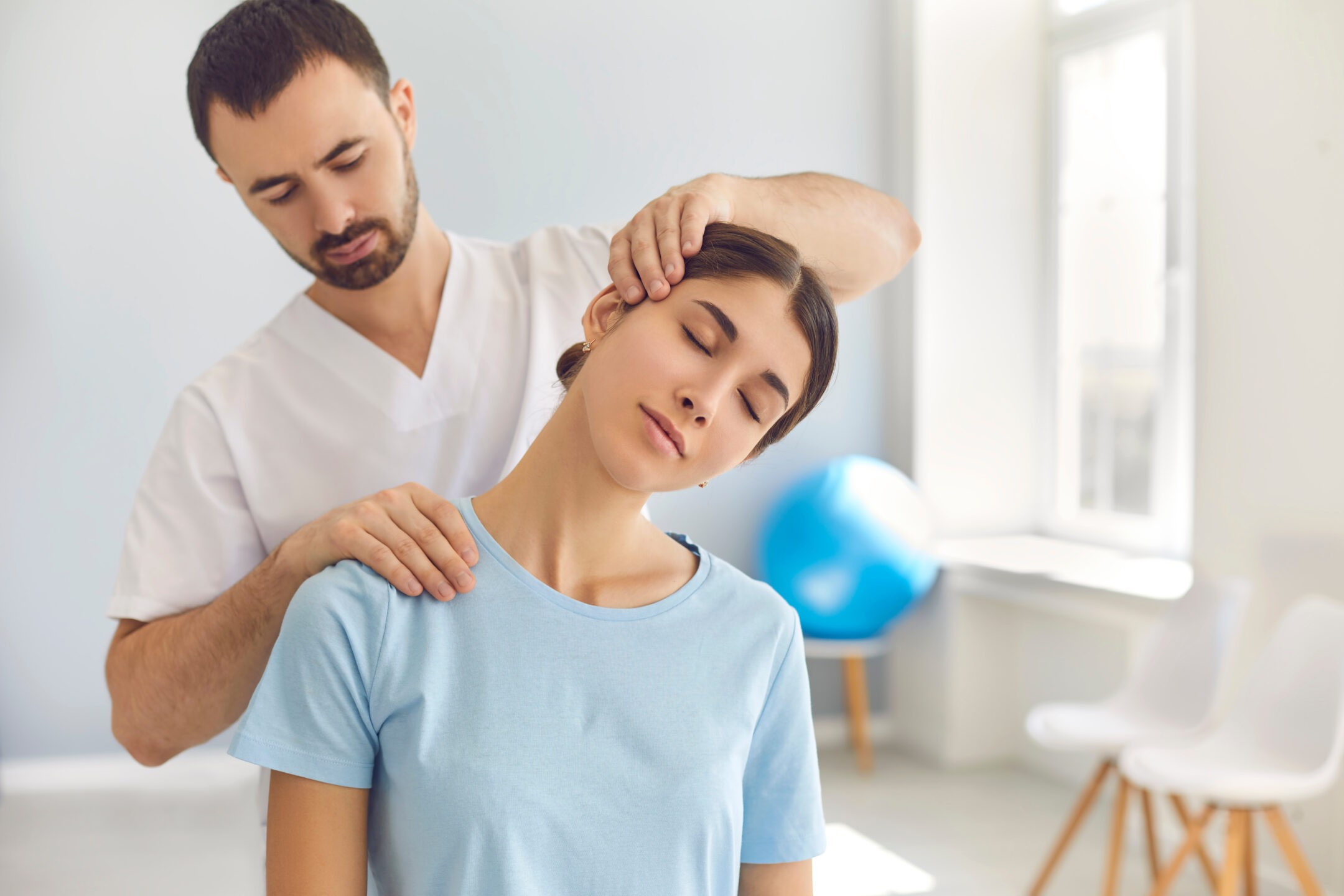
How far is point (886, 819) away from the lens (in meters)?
3.45

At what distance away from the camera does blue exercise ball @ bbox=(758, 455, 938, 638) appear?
141 inches

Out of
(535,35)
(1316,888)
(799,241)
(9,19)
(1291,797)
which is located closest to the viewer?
(799,241)

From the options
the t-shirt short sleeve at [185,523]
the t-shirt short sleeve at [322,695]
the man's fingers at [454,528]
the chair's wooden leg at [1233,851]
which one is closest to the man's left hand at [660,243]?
the man's fingers at [454,528]

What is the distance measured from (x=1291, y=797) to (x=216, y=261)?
3227 mm

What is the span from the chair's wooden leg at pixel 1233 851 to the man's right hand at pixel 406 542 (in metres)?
2.04

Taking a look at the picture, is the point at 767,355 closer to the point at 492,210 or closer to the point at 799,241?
the point at 799,241

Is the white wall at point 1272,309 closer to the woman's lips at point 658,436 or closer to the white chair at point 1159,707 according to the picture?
the white chair at point 1159,707

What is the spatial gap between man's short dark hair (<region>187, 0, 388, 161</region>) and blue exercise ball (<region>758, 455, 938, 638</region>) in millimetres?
2632

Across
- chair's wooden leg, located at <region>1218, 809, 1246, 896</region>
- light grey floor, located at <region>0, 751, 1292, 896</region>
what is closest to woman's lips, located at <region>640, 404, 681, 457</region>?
chair's wooden leg, located at <region>1218, 809, 1246, 896</region>

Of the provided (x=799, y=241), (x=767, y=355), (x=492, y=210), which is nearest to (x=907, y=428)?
(x=492, y=210)

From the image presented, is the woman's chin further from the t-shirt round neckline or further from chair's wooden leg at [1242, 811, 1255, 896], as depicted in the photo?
chair's wooden leg at [1242, 811, 1255, 896]

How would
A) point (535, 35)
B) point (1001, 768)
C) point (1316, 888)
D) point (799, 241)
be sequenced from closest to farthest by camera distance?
point (799, 241), point (1316, 888), point (535, 35), point (1001, 768)

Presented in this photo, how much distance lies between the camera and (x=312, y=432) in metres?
1.29

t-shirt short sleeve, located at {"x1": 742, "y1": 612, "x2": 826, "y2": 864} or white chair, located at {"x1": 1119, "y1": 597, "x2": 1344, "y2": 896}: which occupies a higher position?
t-shirt short sleeve, located at {"x1": 742, "y1": 612, "x2": 826, "y2": 864}
